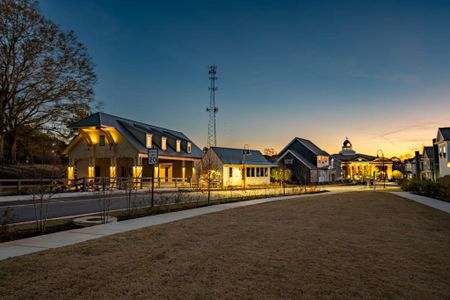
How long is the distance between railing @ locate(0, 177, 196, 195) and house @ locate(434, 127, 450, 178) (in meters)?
34.7

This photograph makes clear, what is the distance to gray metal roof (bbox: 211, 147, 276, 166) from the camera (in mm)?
46375

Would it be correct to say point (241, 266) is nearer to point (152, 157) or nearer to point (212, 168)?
point (152, 157)

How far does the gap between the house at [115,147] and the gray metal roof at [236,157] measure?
5725 mm

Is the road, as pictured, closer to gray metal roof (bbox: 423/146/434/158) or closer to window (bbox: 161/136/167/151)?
window (bbox: 161/136/167/151)

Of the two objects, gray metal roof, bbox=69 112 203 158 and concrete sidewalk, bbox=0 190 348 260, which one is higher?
gray metal roof, bbox=69 112 203 158

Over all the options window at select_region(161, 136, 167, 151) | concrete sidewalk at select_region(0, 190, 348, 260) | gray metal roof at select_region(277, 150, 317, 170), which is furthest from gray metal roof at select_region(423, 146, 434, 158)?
concrete sidewalk at select_region(0, 190, 348, 260)

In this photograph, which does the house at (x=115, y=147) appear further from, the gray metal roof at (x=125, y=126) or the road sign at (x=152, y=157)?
the road sign at (x=152, y=157)

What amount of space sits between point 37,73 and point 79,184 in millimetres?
10938

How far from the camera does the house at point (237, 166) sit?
45.2 metres

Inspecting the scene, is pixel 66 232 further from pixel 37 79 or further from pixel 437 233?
pixel 37 79

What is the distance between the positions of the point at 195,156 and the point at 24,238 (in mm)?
33979

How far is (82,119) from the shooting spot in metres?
35.5

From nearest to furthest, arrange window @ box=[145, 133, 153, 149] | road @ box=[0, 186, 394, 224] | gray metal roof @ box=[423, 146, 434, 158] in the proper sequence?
1. road @ box=[0, 186, 394, 224]
2. window @ box=[145, 133, 153, 149]
3. gray metal roof @ box=[423, 146, 434, 158]

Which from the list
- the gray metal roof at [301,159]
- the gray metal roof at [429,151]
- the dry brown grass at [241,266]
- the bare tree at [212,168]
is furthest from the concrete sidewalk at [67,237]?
the gray metal roof at [429,151]
